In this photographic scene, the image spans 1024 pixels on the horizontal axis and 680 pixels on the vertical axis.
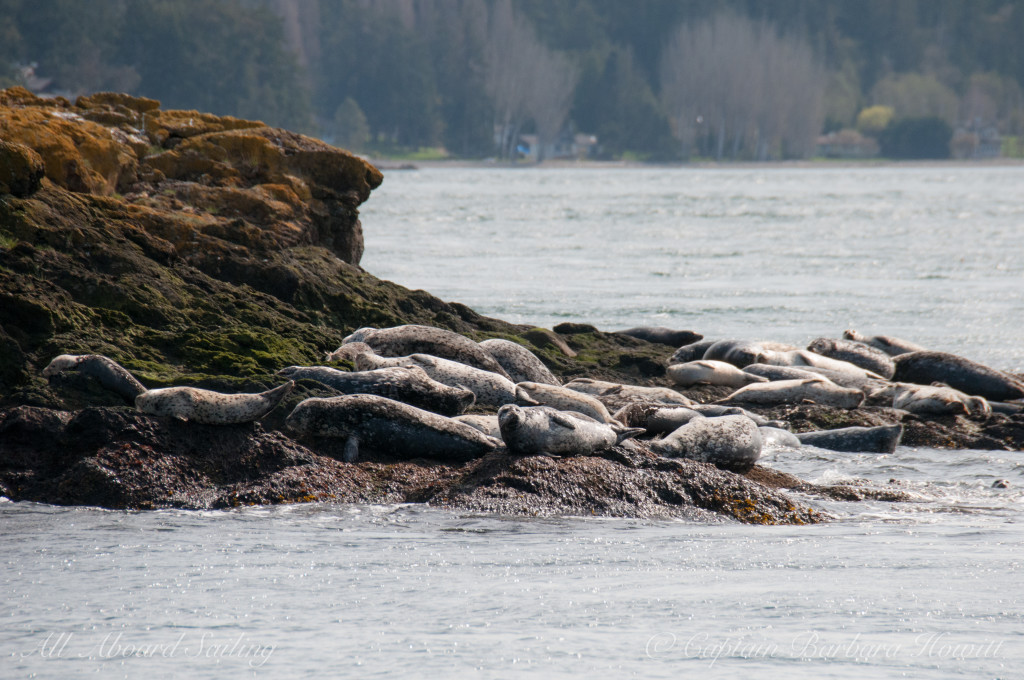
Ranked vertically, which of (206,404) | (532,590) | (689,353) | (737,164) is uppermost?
(206,404)

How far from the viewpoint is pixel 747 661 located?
3.63 meters

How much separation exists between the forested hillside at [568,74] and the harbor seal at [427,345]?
79.3m

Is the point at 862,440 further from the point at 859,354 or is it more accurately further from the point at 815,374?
the point at 859,354

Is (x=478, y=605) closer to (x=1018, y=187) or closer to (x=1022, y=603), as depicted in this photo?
(x=1022, y=603)

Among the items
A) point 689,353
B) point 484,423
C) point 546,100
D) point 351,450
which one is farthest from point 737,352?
point 546,100

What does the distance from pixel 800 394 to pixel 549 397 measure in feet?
8.42

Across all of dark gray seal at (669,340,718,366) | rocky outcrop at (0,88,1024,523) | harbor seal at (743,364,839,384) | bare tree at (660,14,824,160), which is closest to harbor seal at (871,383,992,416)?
rocky outcrop at (0,88,1024,523)

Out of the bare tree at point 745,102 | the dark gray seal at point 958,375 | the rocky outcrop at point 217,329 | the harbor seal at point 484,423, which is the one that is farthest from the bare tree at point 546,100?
the harbor seal at point 484,423

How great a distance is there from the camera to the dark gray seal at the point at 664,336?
463 inches

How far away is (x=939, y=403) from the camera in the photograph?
28.2 ft

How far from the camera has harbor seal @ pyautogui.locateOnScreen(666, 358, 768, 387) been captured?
9625 mm

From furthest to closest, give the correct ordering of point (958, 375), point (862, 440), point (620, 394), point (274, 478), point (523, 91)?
point (523, 91), point (958, 375), point (620, 394), point (862, 440), point (274, 478)

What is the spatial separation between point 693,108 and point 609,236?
84.6 m

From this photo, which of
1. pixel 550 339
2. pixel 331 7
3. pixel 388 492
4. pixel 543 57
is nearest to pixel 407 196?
pixel 550 339
